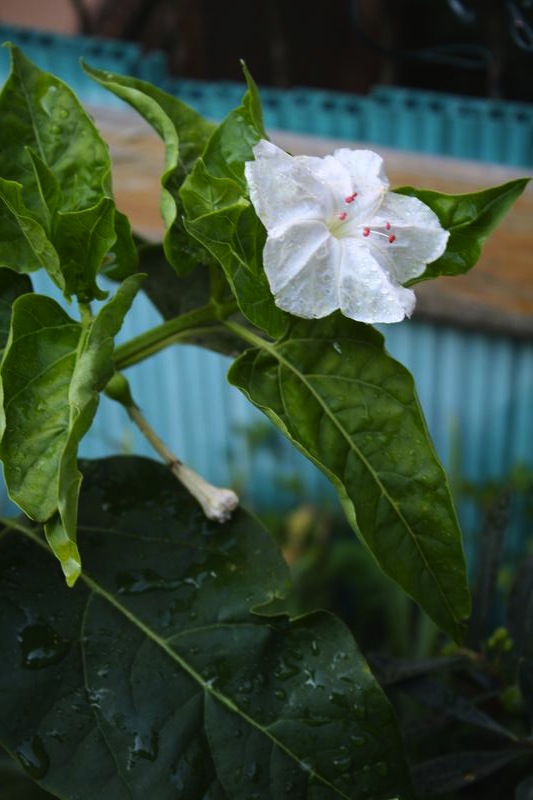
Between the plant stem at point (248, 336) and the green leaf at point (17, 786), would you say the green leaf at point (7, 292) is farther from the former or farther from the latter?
the green leaf at point (17, 786)

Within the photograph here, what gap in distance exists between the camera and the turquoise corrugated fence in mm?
1780

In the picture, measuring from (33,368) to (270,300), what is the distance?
0.12 metres

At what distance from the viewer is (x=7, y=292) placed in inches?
25.3

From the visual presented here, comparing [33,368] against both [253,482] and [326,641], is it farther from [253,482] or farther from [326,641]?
[253,482]

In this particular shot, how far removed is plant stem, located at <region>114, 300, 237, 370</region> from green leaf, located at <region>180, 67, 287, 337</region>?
0.22ft

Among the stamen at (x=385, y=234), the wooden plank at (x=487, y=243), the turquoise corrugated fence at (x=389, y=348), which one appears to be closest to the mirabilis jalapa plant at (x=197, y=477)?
the stamen at (x=385, y=234)

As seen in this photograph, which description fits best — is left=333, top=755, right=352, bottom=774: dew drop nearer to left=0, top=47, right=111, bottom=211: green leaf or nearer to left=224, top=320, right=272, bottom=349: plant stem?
left=224, top=320, right=272, bottom=349: plant stem

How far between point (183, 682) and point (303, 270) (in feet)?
0.78

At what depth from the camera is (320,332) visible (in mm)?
600

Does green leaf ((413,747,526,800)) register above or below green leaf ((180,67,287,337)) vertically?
below

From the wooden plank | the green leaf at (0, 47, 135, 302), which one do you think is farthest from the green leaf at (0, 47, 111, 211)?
the wooden plank

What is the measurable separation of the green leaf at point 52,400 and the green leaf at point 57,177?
0.04 metres

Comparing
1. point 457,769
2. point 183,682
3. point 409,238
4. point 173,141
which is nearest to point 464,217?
point 409,238

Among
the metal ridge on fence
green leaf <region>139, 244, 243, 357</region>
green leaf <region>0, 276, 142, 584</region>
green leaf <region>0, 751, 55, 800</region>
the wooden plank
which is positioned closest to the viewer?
green leaf <region>0, 276, 142, 584</region>
